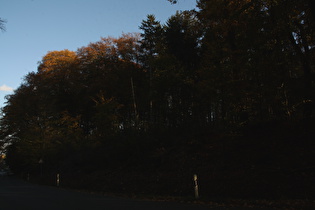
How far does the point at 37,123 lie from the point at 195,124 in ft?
64.7

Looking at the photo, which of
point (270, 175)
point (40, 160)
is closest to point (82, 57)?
point (40, 160)

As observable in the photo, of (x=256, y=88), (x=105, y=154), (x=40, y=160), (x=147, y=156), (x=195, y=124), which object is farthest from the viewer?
(x=40, y=160)

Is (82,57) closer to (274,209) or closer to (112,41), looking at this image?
(112,41)

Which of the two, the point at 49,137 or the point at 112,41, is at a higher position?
the point at 112,41

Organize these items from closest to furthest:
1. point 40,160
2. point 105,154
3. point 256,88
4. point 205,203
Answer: point 205,203 → point 256,88 → point 105,154 → point 40,160

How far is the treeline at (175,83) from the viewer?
14039 mm

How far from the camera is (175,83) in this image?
2706 centimetres

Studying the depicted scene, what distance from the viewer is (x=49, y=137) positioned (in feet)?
102

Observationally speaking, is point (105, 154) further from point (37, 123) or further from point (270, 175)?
point (270, 175)

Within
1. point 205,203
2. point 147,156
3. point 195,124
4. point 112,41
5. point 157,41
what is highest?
point 112,41

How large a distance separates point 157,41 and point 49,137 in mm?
15717

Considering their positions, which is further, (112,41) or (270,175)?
(112,41)

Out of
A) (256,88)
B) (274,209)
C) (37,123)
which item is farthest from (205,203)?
(37,123)

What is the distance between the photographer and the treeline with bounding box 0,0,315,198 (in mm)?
14039
